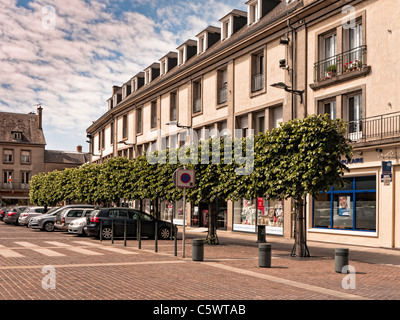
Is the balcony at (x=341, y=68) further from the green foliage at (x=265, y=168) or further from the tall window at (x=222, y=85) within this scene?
the tall window at (x=222, y=85)

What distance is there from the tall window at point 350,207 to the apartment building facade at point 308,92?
43mm

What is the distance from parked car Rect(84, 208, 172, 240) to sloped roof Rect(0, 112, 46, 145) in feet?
197

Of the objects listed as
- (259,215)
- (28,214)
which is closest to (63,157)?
(28,214)

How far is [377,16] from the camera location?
64.9 feet

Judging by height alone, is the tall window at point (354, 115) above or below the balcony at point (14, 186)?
above

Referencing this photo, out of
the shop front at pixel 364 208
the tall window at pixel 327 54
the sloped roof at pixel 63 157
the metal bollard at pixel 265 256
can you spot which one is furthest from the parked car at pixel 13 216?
the sloped roof at pixel 63 157

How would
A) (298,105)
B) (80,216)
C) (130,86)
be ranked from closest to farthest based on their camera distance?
(298,105) < (80,216) < (130,86)

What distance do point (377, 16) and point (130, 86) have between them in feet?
113

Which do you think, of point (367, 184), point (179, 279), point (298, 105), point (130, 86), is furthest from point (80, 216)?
point (130, 86)

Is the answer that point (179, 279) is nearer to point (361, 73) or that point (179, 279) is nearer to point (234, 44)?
point (361, 73)

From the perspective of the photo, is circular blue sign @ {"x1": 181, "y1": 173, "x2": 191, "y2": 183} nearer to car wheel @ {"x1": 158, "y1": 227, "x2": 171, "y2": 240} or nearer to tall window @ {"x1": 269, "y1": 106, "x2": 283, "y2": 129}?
car wheel @ {"x1": 158, "y1": 227, "x2": 171, "y2": 240}

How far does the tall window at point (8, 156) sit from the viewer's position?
7531cm

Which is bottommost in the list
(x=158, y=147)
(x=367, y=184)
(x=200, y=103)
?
(x=367, y=184)

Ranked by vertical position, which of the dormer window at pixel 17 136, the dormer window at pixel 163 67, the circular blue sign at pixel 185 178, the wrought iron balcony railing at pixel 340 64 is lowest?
the circular blue sign at pixel 185 178
